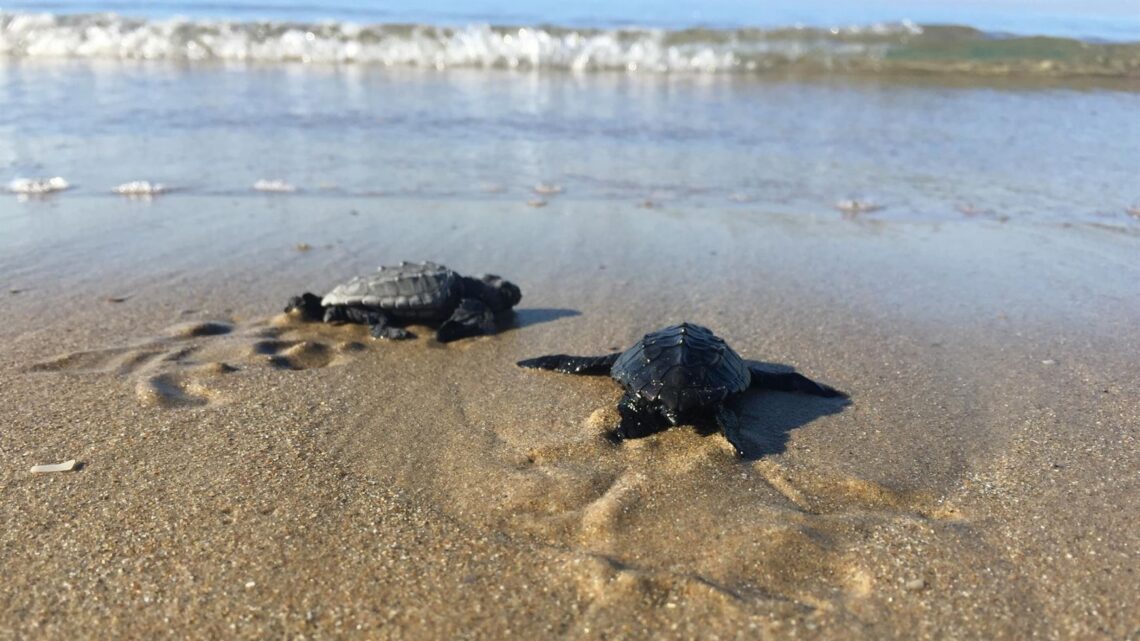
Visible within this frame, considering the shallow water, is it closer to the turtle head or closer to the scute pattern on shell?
the turtle head

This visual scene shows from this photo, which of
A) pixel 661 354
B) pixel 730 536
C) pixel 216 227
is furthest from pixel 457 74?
pixel 730 536

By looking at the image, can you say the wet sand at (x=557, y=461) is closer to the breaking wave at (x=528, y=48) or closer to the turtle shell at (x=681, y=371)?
the turtle shell at (x=681, y=371)

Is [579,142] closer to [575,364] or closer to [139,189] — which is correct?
[139,189]

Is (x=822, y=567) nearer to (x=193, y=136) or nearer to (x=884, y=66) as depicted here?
(x=193, y=136)

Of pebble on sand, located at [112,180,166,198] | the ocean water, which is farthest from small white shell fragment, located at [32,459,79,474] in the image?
pebble on sand, located at [112,180,166,198]

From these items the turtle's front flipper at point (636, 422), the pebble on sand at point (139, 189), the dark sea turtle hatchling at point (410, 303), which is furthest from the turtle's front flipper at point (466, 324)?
the pebble on sand at point (139, 189)

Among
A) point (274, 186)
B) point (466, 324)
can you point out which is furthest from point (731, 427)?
point (274, 186)

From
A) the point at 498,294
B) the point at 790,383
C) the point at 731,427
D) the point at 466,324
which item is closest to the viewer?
the point at 731,427
